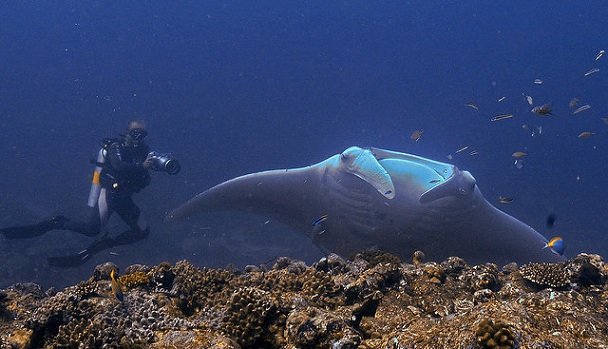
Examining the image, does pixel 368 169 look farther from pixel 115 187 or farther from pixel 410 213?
pixel 115 187

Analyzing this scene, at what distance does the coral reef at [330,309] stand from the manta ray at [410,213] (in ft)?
5.43

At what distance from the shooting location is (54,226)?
1069cm

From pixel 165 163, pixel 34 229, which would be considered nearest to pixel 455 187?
pixel 165 163

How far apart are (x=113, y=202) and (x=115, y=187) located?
72cm

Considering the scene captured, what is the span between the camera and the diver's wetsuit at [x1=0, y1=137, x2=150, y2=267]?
1005 centimetres

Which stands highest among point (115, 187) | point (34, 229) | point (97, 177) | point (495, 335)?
point (97, 177)

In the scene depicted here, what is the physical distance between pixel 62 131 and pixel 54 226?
289 ft

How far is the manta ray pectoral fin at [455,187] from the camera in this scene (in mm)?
4688

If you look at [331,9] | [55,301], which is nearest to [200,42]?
[331,9]

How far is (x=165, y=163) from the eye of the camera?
8.97 meters

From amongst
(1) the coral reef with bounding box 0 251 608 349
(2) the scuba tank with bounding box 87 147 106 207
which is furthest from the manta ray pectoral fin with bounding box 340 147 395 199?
(2) the scuba tank with bounding box 87 147 106 207

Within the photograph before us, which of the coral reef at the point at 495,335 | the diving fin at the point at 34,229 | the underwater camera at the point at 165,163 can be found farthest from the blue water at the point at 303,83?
the coral reef at the point at 495,335

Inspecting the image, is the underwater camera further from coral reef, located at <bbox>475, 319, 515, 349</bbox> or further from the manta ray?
coral reef, located at <bbox>475, 319, 515, 349</bbox>

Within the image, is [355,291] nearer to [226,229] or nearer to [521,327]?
[521,327]
